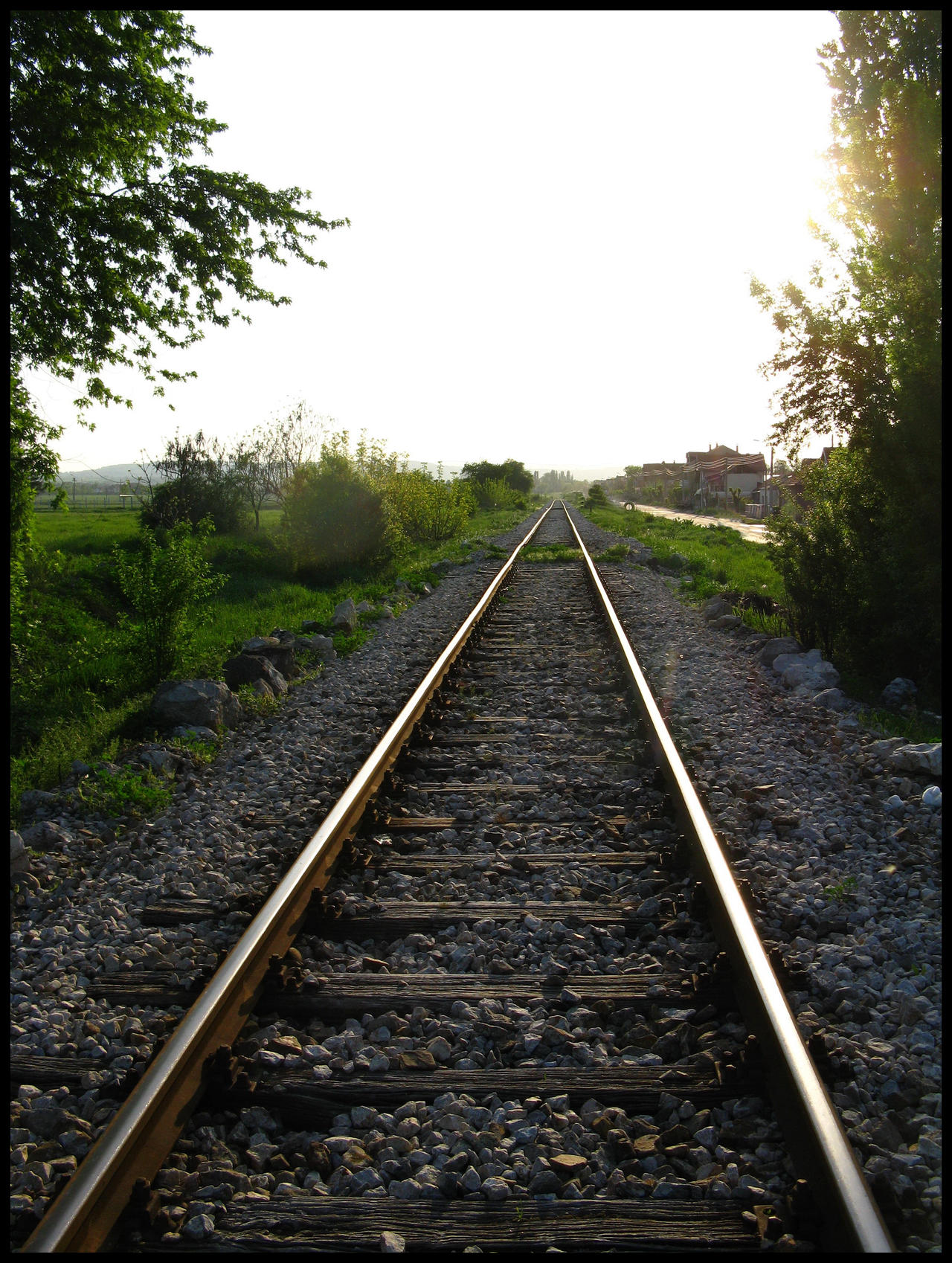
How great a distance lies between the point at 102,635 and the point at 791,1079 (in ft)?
30.3

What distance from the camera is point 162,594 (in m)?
7.15

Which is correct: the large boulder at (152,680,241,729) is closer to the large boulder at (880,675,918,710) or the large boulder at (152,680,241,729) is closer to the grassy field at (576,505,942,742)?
the grassy field at (576,505,942,742)

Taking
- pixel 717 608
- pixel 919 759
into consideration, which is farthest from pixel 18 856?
pixel 717 608

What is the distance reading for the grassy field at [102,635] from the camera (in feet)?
18.6

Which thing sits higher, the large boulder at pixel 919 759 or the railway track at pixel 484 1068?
the large boulder at pixel 919 759

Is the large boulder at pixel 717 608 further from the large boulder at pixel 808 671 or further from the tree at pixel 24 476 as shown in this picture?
the tree at pixel 24 476

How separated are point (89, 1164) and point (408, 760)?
334 centimetres

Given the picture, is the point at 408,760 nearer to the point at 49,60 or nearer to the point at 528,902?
the point at 528,902

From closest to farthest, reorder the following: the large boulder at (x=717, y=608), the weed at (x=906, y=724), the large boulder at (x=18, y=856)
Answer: the large boulder at (x=18, y=856), the weed at (x=906, y=724), the large boulder at (x=717, y=608)

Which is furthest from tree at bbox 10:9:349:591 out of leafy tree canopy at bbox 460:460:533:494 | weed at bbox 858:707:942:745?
leafy tree canopy at bbox 460:460:533:494

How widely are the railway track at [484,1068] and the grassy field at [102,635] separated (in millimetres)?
2580

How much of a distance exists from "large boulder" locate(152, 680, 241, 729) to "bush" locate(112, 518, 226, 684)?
832mm

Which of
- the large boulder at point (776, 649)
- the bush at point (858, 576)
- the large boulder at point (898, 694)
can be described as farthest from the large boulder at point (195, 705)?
the bush at point (858, 576)

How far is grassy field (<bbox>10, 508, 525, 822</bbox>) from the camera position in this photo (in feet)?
18.6
